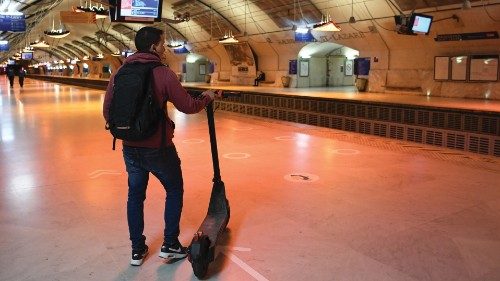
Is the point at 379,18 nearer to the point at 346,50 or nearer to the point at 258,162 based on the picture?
the point at 346,50

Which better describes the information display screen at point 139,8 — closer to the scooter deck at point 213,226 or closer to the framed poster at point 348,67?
the scooter deck at point 213,226

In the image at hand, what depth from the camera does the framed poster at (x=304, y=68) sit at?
78.3 ft

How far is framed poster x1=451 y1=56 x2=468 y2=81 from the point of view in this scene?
48.1ft

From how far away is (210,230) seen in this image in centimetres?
353

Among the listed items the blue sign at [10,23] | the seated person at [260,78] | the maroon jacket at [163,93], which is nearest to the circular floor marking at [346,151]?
the maroon jacket at [163,93]

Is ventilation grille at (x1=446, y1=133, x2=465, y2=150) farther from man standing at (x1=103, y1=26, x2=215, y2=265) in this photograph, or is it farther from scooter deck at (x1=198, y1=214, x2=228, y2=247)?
man standing at (x1=103, y1=26, x2=215, y2=265)

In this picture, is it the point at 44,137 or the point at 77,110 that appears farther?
the point at 77,110

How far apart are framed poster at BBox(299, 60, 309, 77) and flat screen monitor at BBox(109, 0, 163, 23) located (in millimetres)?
13914

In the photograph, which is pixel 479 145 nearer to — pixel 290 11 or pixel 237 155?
pixel 237 155

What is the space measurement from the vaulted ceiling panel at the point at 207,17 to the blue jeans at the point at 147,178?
74.1ft

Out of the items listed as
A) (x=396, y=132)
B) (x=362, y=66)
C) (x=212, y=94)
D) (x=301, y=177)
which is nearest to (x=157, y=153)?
(x=212, y=94)

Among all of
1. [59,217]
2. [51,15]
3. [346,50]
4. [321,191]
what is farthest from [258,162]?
[51,15]

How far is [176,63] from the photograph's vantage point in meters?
36.8

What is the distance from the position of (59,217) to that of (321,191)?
2.93 m
